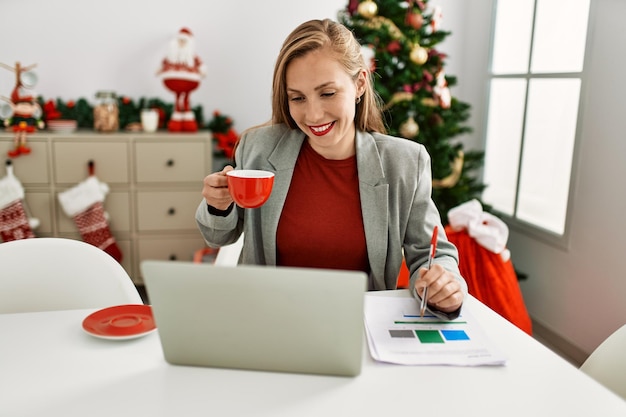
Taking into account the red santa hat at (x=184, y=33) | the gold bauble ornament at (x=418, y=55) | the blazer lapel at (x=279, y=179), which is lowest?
the blazer lapel at (x=279, y=179)

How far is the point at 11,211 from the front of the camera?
2969mm

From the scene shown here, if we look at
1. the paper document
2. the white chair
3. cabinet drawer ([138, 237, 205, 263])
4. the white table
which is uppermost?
the paper document

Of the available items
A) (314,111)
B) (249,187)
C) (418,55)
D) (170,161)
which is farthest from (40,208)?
(249,187)

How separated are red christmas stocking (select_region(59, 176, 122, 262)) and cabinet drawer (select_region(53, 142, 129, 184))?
6cm

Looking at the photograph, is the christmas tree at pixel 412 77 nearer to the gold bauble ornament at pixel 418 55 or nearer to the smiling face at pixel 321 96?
the gold bauble ornament at pixel 418 55

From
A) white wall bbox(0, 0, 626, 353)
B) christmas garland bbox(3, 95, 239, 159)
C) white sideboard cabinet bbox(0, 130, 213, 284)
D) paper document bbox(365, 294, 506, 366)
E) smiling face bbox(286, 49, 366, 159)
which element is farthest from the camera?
christmas garland bbox(3, 95, 239, 159)

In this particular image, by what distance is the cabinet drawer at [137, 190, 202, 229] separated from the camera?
10.4ft

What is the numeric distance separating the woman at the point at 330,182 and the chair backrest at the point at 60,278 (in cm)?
28

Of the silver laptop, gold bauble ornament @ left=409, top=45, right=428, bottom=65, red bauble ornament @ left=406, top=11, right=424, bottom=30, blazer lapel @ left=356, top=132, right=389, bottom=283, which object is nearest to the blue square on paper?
the silver laptop

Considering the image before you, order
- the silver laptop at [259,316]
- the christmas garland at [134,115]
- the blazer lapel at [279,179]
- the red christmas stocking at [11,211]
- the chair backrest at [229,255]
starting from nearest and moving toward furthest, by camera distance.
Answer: the silver laptop at [259,316]
the blazer lapel at [279,179]
the chair backrest at [229,255]
the red christmas stocking at [11,211]
the christmas garland at [134,115]

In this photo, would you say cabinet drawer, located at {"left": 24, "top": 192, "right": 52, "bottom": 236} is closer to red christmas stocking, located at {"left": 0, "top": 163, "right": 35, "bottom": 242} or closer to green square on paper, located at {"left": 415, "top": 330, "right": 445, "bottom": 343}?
red christmas stocking, located at {"left": 0, "top": 163, "right": 35, "bottom": 242}

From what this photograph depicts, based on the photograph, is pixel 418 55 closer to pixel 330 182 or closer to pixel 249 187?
pixel 330 182

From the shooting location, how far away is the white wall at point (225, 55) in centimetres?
278

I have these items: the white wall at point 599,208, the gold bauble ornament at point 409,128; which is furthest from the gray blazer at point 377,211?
the white wall at point 599,208
